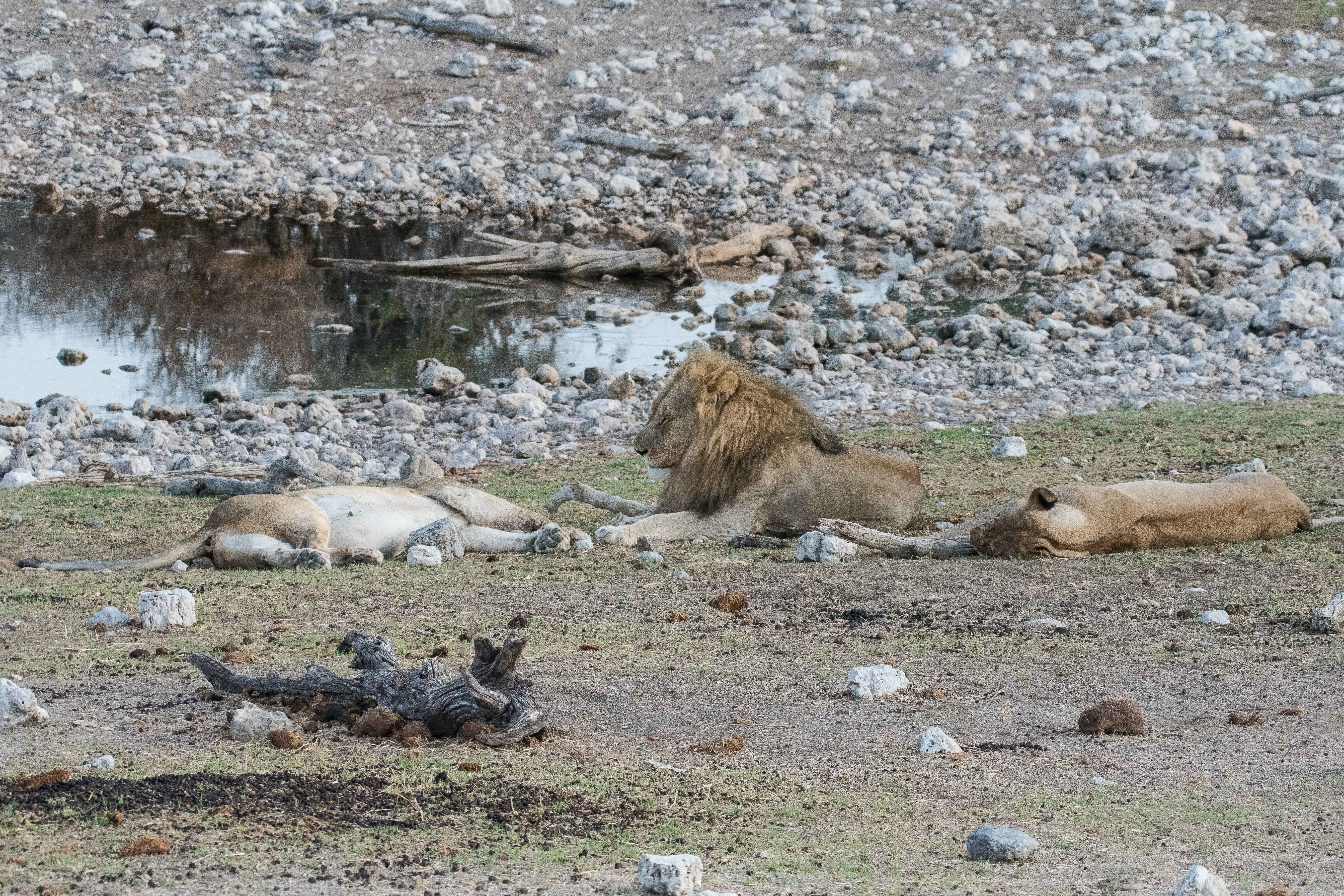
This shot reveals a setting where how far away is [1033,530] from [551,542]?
8.41 feet

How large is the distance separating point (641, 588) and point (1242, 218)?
17178mm

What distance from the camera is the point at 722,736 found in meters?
5.03

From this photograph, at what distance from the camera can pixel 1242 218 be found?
72.0ft

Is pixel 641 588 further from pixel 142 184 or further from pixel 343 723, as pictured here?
pixel 142 184

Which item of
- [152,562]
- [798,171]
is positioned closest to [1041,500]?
[152,562]

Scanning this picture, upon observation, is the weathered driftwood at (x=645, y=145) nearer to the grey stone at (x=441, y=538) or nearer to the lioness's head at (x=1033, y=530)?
the grey stone at (x=441, y=538)

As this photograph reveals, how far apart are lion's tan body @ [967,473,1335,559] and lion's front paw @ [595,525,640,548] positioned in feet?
5.62

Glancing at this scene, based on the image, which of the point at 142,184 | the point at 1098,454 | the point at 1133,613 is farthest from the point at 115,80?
the point at 1133,613

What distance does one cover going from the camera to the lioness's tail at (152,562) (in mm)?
7730

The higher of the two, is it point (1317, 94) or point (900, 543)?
point (1317, 94)

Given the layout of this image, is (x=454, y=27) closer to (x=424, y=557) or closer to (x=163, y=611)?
(x=424, y=557)

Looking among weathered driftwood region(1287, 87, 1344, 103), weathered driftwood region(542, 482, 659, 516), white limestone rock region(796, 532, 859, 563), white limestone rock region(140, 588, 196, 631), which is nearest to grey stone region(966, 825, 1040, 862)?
white limestone rock region(140, 588, 196, 631)

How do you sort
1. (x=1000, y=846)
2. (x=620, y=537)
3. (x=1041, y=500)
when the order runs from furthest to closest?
(x=620, y=537) → (x=1041, y=500) → (x=1000, y=846)

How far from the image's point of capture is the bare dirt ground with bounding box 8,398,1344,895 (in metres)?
3.78
